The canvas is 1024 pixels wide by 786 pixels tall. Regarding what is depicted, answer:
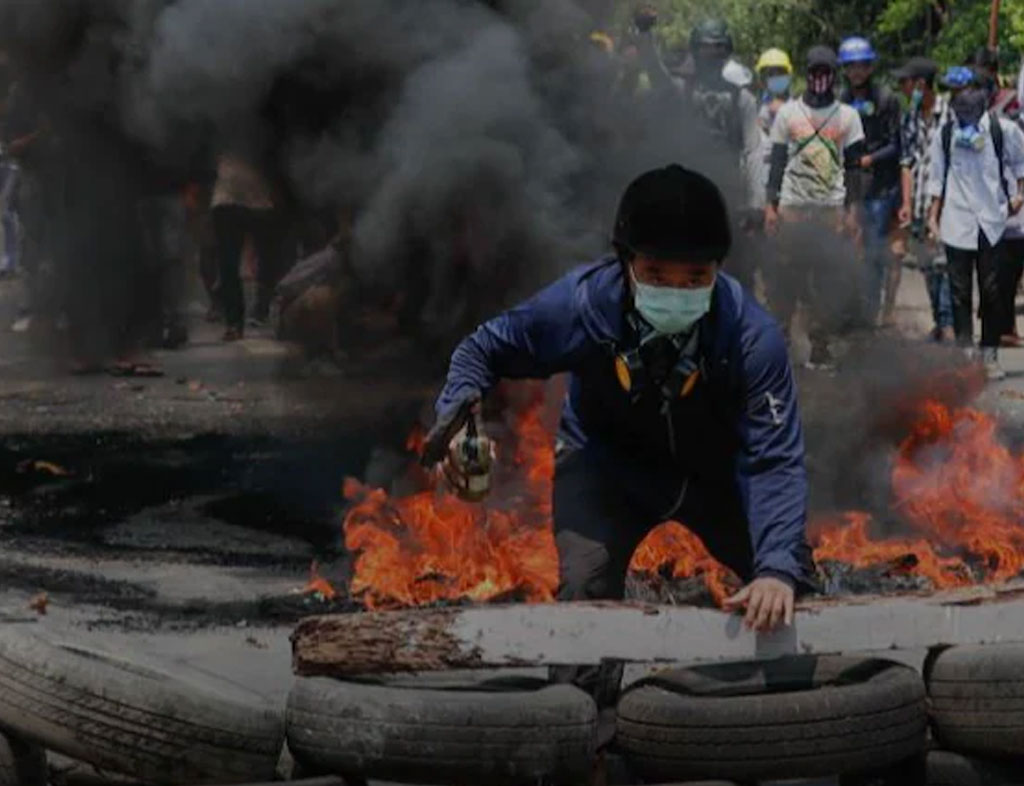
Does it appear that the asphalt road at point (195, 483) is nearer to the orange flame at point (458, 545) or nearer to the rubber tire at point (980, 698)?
the orange flame at point (458, 545)

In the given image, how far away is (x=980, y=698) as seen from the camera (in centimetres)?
525

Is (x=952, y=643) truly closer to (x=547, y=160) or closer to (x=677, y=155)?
(x=547, y=160)

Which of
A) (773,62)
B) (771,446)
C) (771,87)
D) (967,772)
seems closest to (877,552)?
(967,772)

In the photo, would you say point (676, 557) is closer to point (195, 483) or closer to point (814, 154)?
point (195, 483)

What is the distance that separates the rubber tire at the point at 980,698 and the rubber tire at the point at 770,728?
12 centimetres

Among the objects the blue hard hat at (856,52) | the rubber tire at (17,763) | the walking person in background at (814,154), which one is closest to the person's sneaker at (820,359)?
the walking person in background at (814,154)

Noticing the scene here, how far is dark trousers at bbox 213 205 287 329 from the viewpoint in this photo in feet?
41.6

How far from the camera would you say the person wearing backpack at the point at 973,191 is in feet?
45.9

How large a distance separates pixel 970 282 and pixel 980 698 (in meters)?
9.39

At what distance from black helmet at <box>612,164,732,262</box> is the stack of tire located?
1196 mm

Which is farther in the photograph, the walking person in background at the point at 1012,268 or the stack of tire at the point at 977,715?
the walking person in background at the point at 1012,268

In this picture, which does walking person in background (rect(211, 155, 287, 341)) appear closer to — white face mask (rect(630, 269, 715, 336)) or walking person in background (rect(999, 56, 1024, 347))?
walking person in background (rect(999, 56, 1024, 347))

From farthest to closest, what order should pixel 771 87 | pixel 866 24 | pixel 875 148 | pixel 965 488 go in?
pixel 866 24 → pixel 771 87 → pixel 875 148 → pixel 965 488

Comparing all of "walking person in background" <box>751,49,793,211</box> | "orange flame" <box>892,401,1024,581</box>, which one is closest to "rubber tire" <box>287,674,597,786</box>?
"orange flame" <box>892,401,1024,581</box>
